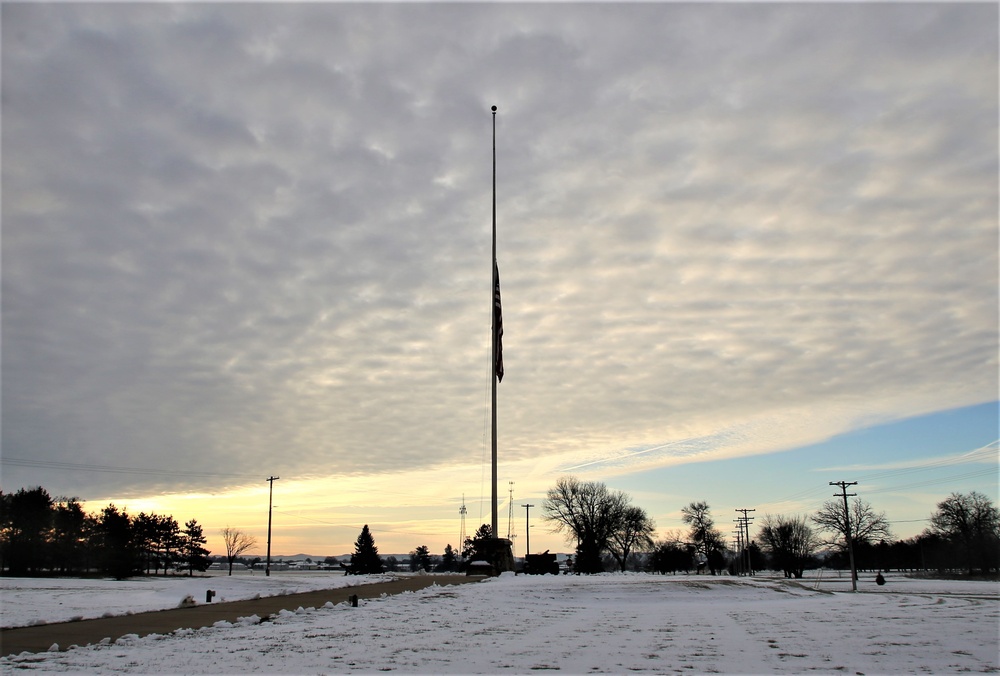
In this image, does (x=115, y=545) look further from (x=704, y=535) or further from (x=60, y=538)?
(x=704, y=535)

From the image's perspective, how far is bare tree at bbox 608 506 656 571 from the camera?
93.9 m

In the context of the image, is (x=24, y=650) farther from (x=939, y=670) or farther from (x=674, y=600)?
(x=674, y=600)

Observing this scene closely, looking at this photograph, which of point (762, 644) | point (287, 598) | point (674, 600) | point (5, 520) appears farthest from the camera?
point (5, 520)

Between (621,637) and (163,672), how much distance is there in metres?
8.21

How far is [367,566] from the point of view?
11331 cm

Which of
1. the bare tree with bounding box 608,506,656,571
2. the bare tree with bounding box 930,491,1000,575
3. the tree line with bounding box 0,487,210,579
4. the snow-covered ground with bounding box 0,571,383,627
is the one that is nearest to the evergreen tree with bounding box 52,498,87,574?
the tree line with bounding box 0,487,210,579

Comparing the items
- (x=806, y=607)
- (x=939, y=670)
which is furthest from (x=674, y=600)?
(x=939, y=670)

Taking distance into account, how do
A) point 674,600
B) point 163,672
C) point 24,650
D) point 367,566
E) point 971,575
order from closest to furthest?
point 163,672 < point 24,650 < point 674,600 < point 971,575 < point 367,566

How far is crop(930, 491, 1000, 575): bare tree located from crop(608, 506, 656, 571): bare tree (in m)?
40.9

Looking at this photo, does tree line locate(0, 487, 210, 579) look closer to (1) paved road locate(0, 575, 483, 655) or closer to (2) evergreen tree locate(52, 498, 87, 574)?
(2) evergreen tree locate(52, 498, 87, 574)

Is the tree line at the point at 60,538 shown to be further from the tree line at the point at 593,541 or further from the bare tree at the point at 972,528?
the bare tree at the point at 972,528

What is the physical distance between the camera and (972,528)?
103000 millimetres

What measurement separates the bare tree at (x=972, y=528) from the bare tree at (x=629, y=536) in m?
40.9

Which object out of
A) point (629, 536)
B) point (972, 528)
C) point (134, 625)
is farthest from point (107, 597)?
point (972, 528)
